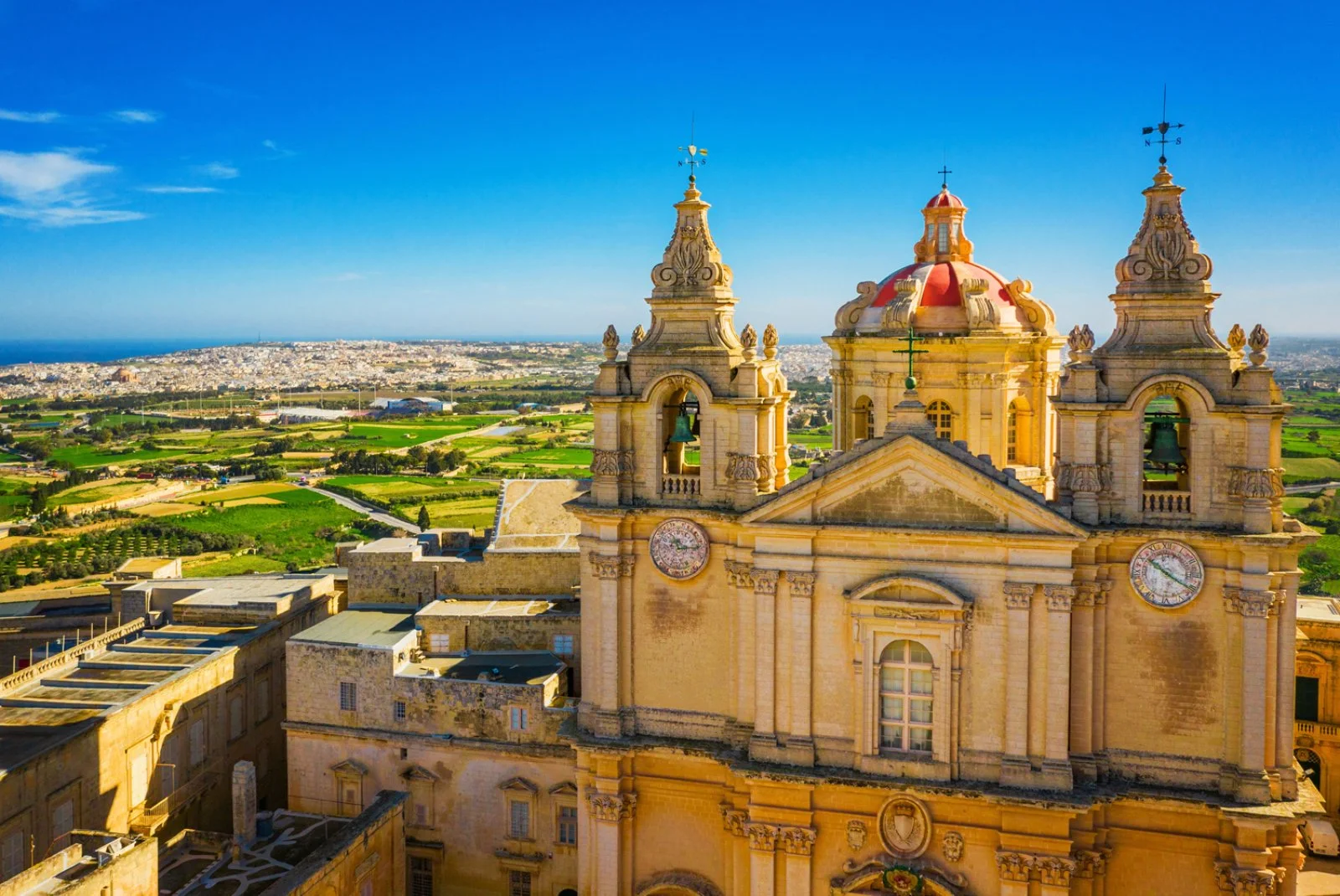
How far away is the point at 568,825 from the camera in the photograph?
29594 mm

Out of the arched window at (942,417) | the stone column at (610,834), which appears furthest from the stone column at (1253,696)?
the stone column at (610,834)

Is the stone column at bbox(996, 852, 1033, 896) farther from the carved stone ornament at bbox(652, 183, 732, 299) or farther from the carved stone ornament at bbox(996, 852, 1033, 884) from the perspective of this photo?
the carved stone ornament at bbox(652, 183, 732, 299)

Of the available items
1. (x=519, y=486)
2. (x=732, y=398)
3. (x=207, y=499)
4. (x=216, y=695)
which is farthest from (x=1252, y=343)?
(x=207, y=499)

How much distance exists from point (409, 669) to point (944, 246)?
740 inches

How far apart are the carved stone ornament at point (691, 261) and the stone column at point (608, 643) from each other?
249 inches

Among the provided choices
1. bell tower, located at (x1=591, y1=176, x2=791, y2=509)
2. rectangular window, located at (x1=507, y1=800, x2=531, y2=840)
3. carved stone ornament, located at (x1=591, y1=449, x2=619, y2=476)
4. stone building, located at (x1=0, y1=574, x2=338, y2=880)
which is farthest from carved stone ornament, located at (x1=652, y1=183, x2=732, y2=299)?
stone building, located at (x1=0, y1=574, x2=338, y2=880)

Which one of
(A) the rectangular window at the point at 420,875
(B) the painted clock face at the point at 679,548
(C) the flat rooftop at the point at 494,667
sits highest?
(B) the painted clock face at the point at 679,548

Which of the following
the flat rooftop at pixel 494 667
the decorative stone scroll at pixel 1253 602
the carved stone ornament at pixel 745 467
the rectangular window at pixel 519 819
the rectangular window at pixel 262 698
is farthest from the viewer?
the rectangular window at pixel 262 698

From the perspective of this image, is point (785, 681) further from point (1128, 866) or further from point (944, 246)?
point (944, 246)

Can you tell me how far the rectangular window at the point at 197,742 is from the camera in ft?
108

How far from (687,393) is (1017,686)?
31.6ft

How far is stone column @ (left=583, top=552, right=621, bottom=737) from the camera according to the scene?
1017 inches

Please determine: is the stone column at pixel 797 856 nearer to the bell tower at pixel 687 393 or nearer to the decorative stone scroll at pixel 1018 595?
the decorative stone scroll at pixel 1018 595

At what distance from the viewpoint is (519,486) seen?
41312mm
